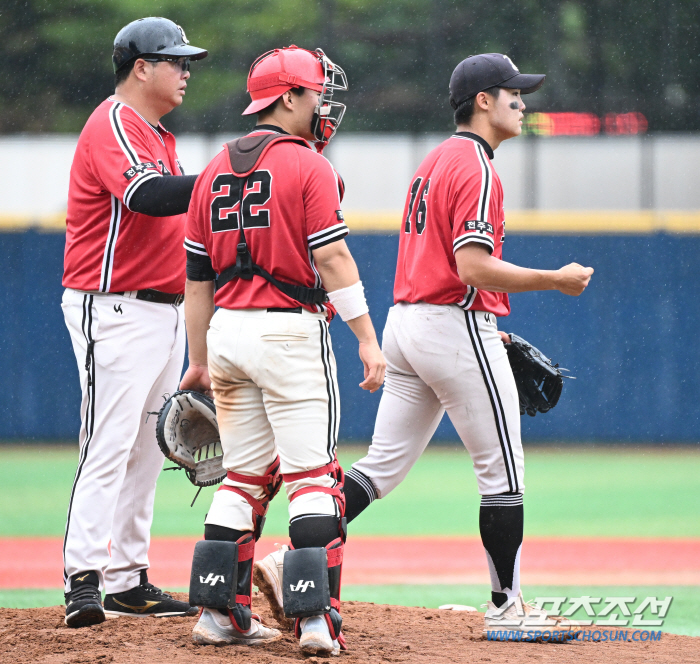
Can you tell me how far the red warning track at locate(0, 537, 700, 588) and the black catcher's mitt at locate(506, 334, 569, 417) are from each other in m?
1.51

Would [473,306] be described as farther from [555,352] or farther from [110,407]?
[555,352]

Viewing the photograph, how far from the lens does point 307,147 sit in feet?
11.2

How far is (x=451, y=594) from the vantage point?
499 centimetres

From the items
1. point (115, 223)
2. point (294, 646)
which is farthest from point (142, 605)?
point (115, 223)

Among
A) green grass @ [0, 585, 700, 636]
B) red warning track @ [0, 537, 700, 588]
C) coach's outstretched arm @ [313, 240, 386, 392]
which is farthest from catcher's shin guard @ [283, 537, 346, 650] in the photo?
red warning track @ [0, 537, 700, 588]

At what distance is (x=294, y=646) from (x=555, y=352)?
873cm

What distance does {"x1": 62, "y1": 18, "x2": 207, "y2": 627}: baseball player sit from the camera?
12.2ft

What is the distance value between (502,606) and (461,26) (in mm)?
16127

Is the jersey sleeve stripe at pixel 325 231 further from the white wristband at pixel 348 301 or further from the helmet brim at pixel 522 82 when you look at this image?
the helmet brim at pixel 522 82

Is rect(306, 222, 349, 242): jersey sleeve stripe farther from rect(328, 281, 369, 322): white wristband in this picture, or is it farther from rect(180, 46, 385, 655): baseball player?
rect(328, 281, 369, 322): white wristband

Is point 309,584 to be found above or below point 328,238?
below

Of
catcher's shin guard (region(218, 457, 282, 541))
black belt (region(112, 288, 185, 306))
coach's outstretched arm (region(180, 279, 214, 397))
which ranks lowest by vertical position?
catcher's shin guard (region(218, 457, 282, 541))

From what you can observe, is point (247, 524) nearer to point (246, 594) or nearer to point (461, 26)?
point (246, 594)

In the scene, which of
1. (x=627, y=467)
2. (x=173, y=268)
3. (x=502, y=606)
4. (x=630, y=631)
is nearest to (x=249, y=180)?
(x=173, y=268)
